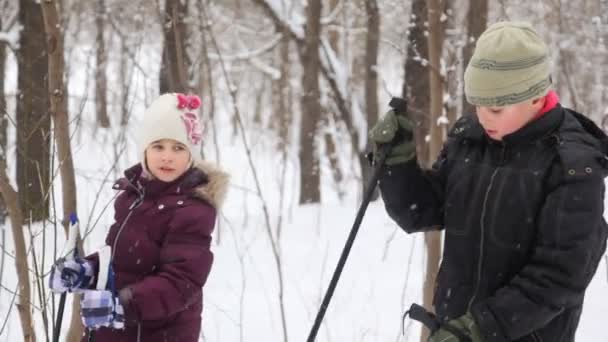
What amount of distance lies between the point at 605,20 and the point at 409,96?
2.74 metres

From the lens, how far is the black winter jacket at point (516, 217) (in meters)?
1.73

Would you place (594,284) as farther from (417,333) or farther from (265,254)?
(265,254)

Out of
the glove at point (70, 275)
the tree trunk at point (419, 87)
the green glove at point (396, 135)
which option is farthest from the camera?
the tree trunk at point (419, 87)

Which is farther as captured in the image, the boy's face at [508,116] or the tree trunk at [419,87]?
the tree trunk at [419,87]

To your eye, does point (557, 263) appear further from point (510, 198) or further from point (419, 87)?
point (419, 87)

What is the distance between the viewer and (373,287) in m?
5.22

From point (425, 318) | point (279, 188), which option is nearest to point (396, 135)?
point (425, 318)

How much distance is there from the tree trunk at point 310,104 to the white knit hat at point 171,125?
249 inches

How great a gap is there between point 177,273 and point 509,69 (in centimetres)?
121

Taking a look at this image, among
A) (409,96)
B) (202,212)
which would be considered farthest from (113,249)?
(409,96)

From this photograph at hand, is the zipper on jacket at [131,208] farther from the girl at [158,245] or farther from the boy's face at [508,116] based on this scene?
the boy's face at [508,116]

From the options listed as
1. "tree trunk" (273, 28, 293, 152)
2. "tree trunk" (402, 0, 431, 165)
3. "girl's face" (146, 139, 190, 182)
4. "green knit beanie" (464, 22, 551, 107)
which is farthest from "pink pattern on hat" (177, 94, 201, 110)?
"tree trunk" (273, 28, 293, 152)

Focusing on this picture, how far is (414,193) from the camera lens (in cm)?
210

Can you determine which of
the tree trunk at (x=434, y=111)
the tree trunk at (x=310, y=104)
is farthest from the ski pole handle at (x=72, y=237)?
the tree trunk at (x=310, y=104)
